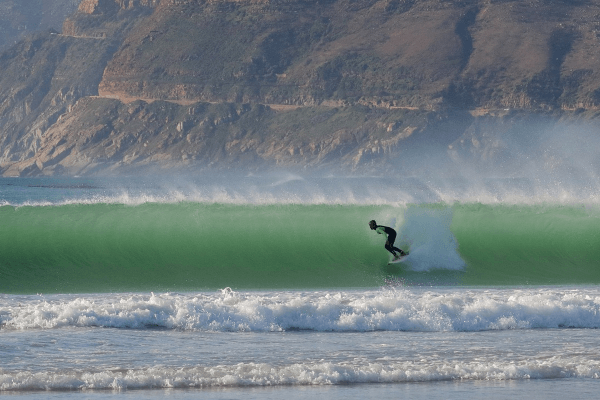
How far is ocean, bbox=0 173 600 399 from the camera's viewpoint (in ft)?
36.0

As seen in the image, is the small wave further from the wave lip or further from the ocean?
the wave lip

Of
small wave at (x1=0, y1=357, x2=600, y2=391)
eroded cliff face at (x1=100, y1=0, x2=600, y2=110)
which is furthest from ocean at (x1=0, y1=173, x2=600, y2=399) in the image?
eroded cliff face at (x1=100, y1=0, x2=600, y2=110)

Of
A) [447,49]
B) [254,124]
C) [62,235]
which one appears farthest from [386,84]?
[62,235]

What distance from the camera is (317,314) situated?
538 inches

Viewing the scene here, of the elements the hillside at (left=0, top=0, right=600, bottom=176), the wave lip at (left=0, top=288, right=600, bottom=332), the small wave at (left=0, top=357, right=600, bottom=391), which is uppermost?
the hillside at (left=0, top=0, right=600, bottom=176)

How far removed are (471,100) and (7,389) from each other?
177 metres

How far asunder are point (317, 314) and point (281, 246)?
7.01 m

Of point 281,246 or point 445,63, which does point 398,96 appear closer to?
point 445,63

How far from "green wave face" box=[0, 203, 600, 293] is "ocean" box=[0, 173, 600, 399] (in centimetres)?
5

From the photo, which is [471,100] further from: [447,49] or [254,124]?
[254,124]

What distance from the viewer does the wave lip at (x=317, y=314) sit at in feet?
43.8

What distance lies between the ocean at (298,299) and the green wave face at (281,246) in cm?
5

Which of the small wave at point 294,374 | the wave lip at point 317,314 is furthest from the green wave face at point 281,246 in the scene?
the small wave at point 294,374

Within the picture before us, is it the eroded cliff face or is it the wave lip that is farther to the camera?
the eroded cliff face
